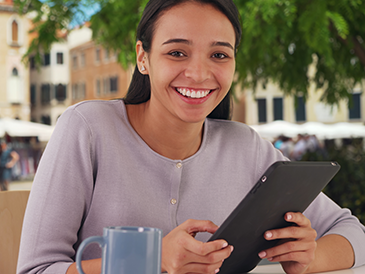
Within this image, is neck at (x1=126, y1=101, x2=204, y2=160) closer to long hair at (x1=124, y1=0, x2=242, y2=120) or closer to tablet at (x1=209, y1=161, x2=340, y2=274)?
long hair at (x1=124, y1=0, x2=242, y2=120)

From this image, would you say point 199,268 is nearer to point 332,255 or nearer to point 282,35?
point 332,255

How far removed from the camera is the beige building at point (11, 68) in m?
36.6

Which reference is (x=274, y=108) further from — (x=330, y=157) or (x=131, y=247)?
(x=131, y=247)

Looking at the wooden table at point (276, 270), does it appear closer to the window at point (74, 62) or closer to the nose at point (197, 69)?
the nose at point (197, 69)

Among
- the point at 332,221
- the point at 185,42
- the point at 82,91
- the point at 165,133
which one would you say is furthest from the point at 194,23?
the point at 82,91

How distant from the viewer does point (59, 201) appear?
4.21 feet

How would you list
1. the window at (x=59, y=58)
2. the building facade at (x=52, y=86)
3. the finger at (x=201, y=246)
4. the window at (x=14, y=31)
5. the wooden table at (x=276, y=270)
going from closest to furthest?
the finger at (x=201, y=246) → the wooden table at (x=276, y=270) → the window at (x=14, y=31) → the window at (x=59, y=58) → the building facade at (x=52, y=86)

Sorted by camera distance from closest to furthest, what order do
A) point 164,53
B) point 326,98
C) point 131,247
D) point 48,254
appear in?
point 131,247 → point 48,254 → point 164,53 → point 326,98

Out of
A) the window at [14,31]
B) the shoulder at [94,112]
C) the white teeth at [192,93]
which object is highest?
the window at [14,31]

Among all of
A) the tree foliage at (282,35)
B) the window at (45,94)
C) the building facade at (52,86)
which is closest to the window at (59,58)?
the building facade at (52,86)

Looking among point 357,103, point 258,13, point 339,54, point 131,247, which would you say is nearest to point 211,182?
point 131,247

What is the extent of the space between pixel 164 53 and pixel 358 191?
427cm

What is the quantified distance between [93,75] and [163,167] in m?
39.7

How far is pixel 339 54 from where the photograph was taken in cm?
498
